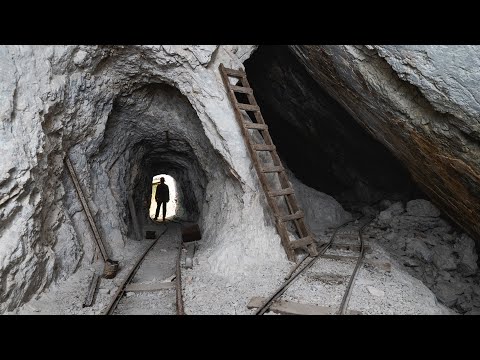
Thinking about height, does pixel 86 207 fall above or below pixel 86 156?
below

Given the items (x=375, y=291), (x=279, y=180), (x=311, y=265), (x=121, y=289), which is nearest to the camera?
(x=375, y=291)

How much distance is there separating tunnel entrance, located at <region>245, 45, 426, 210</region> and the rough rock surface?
6.90 feet

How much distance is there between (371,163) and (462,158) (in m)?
8.04

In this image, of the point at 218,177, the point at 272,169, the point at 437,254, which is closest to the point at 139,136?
the point at 218,177

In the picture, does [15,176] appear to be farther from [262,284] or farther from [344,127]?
[344,127]

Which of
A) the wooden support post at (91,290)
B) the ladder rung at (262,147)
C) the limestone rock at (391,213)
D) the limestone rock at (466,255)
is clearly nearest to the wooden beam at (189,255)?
the wooden support post at (91,290)

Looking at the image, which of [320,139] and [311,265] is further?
[320,139]

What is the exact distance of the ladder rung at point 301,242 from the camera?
6820mm

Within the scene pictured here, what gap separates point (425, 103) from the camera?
5.43 m

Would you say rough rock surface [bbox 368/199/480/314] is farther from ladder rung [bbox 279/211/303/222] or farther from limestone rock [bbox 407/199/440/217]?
ladder rung [bbox 279/211/303/222]

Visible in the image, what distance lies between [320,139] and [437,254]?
6.30 metres

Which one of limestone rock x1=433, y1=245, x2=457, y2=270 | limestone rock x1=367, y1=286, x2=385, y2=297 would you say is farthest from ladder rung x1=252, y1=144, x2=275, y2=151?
limestone rock x1=433, y1=245, x2=457, y2=270

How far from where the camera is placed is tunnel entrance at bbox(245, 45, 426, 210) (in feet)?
34.7

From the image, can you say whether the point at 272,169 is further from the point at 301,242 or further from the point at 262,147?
the point at 301,242
